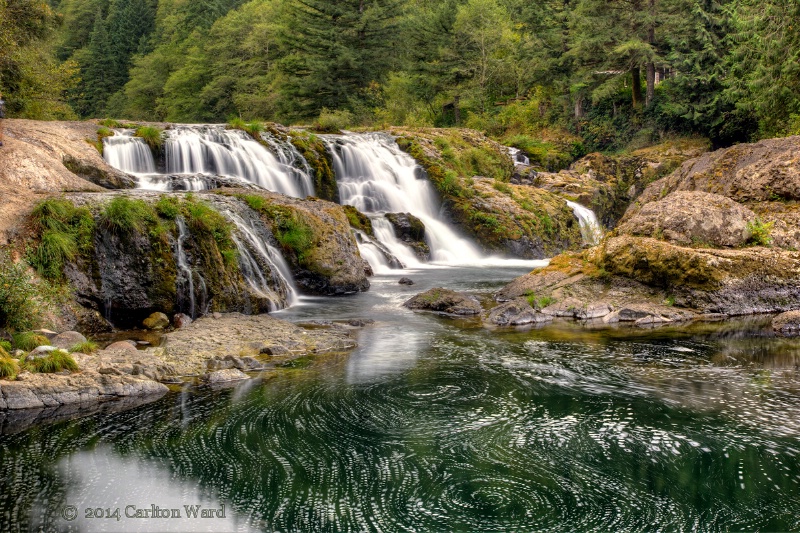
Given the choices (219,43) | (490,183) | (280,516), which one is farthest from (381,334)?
(219,43)

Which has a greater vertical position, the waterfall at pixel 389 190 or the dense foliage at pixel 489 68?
the dense foliage at pixel 489 68

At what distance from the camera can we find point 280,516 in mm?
5293

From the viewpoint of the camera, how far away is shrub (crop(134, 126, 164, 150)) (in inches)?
885

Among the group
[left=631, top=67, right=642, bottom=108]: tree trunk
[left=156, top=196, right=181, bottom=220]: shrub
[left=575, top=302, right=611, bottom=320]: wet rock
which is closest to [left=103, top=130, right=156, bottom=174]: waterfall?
[left=156, top=196, right=181, bottom=220]: shrub

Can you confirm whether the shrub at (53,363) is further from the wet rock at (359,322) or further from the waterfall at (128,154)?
the waterfall at (128,154)

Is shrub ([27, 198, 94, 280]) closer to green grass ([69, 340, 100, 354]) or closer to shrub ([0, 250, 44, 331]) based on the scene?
shrub ([0, 250, 44, 331])

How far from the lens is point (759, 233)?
1485cm

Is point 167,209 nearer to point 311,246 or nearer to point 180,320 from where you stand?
point 180,320

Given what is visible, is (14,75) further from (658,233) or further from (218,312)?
(658,233)

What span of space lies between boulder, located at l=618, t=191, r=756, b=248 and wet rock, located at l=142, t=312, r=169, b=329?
1094cm

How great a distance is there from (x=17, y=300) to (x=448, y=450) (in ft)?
24.4

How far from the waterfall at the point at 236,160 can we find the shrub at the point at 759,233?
1504cm

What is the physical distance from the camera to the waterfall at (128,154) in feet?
69.4

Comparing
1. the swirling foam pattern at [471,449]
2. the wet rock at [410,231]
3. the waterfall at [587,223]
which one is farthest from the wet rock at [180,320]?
the waterfall at [587,223]
